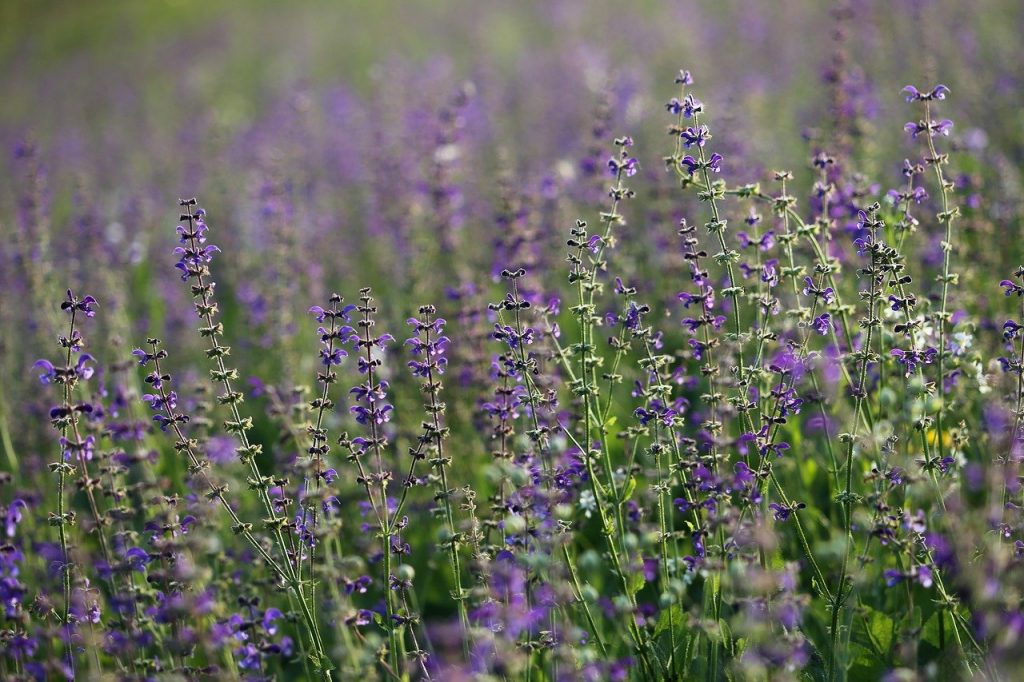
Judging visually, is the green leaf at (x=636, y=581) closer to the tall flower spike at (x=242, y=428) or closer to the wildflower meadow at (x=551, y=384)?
the wildflower meadow at (x=551, y=384)

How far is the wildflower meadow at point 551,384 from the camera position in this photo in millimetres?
2975

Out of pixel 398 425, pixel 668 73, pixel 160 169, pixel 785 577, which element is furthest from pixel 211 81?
pixel 785 577


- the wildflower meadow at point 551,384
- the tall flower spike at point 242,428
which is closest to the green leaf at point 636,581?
the wildflower meadow at point 551,384

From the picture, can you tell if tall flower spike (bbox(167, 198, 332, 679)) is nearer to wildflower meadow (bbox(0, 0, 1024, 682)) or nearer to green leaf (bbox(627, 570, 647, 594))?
wildflower meadow (bbox(0, 0, 1024, 682))

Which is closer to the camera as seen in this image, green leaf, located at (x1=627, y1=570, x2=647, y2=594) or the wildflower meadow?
the wildflower meadow

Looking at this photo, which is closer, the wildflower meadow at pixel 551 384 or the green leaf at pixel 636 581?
the wildflower meadow at pixel 551 384

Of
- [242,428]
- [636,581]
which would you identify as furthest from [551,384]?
[242,428]

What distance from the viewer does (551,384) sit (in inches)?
137

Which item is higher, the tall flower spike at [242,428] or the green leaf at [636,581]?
the tall flower spike at [242,428]

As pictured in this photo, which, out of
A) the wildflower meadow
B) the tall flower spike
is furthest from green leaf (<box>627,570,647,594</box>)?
the tall flower spike

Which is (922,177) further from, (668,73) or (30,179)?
(30,179)

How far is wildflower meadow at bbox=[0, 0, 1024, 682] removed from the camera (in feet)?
9.76

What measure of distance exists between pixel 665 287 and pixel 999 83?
510 cm

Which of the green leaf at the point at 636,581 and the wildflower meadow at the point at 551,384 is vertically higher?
the wildflower meadow at the point at 551,384
